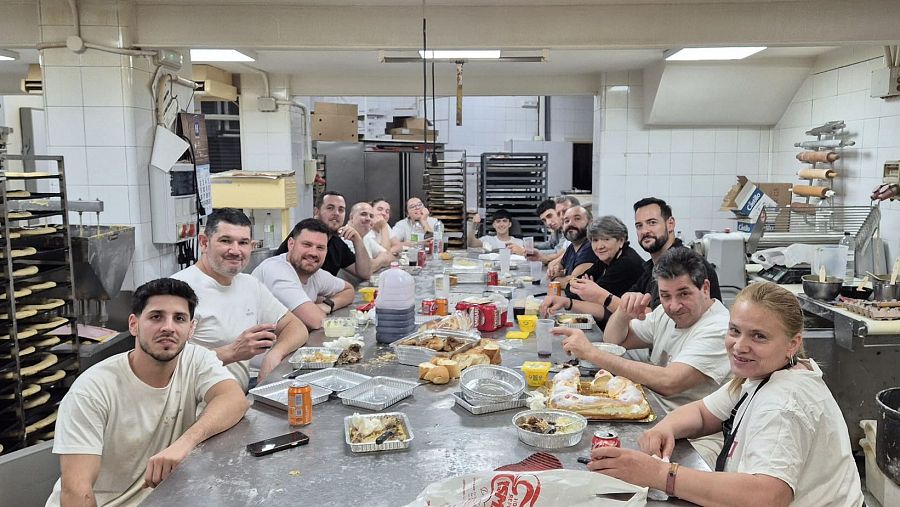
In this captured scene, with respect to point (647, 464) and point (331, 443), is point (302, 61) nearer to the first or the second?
point (331, 443)

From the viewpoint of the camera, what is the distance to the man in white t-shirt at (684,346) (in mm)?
2803

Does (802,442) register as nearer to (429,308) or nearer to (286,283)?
(429,308)

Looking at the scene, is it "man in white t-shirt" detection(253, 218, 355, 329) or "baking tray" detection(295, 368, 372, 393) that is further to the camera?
"man in white t-shirt" detection(253, 218, 355, 329)

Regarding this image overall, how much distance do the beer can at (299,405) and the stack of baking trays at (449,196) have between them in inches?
274

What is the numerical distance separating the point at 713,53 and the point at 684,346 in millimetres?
4533

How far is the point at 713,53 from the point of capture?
660 cm

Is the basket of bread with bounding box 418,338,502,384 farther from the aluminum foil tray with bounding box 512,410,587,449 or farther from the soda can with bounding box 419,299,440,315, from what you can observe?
the soda can with bounding box 419,299,440,315

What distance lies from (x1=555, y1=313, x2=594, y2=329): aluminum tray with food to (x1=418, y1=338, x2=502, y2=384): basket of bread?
2.73ft

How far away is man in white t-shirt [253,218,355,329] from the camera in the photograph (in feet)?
13.4

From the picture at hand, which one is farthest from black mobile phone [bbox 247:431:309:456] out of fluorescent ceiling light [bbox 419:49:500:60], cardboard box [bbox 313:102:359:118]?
cardboard box [bbox 313:102:359:118]

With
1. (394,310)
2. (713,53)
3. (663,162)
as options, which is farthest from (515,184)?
(394,310)

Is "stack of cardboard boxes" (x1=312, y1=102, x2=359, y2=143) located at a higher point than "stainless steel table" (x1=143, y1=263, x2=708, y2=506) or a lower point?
higher

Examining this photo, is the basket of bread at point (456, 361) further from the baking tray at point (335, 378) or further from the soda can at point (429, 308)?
the soda can at point (429, 308)

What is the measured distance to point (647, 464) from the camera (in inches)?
76.7
